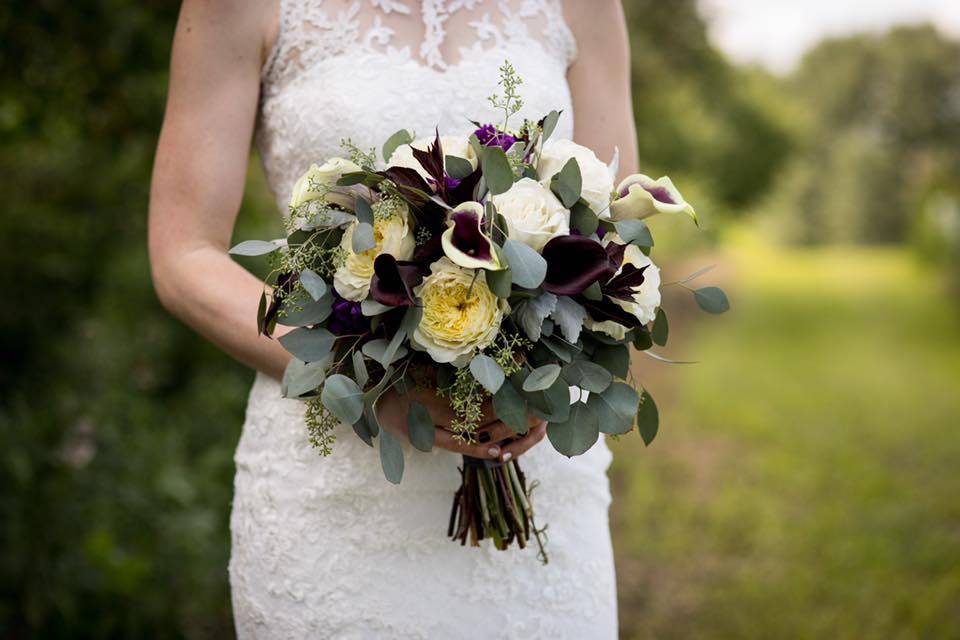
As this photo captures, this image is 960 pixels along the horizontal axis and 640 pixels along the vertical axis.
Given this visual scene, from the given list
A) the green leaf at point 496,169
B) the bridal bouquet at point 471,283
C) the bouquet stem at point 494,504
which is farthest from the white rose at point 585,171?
the bouquet stem at point 494,504

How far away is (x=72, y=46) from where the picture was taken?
3.54 meters

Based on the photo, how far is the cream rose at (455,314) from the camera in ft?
4.73

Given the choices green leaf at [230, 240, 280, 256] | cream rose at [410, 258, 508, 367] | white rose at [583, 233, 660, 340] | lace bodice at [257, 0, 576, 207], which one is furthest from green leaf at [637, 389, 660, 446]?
green leaf at [230, 240, 280, 256]

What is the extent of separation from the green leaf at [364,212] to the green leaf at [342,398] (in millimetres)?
→ 258

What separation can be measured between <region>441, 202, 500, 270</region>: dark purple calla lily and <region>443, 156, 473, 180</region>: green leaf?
3.4 inches

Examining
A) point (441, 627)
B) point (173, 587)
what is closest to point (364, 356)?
A: point (441, 627)

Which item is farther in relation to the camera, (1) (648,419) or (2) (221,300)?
(2) (221,300)

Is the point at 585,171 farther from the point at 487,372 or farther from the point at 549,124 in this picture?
the point at 487,372

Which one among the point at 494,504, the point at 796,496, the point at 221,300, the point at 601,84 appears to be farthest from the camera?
the point at 796,496

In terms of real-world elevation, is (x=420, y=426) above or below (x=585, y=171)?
below

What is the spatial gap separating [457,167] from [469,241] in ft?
0.49

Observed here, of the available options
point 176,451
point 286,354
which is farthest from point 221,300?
point 176,451

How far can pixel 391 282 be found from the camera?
1464mm

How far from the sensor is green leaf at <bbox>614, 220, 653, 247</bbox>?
1.54 m
